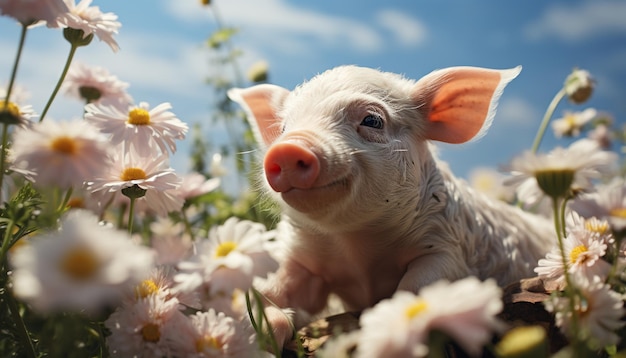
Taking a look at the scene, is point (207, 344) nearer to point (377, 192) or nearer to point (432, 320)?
point (432, 320)

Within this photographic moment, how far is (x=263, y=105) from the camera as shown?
3.06m

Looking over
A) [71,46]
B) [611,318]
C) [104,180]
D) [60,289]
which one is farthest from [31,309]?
[611,318]

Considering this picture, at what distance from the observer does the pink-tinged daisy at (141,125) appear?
2010 millimetres

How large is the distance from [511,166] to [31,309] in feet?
4.77

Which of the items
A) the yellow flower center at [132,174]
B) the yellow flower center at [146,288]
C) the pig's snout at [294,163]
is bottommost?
the yellow flower center at [146,288]

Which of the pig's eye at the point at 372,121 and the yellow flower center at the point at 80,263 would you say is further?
the pig's eye at the point at 372,121

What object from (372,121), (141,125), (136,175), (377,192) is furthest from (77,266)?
(372,121)

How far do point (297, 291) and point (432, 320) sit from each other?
185cm

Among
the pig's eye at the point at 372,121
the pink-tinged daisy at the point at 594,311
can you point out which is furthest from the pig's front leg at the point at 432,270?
the pink-tinged daisy at the point at 594,311

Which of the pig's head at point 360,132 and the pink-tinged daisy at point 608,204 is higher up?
the pink-tinged daisy at point 608,204

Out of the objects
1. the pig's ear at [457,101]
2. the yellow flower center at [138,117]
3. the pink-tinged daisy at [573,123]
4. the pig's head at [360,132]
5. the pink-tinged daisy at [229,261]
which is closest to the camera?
the pink-tinged daisy at [229,261]

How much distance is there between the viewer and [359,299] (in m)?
2.90

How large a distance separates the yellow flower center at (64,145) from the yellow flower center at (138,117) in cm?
69

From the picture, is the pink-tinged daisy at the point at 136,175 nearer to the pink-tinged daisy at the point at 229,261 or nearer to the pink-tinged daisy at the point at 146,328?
the pink-tinged daisy at the point at 146,328
